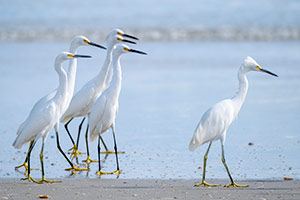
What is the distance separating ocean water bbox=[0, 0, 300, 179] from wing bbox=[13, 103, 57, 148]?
0.50 metres

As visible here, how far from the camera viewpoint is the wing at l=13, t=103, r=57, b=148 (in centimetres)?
675

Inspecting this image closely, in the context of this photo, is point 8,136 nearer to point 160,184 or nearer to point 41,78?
point 160,184

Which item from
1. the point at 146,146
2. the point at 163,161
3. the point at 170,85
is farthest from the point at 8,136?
the point at 170,85

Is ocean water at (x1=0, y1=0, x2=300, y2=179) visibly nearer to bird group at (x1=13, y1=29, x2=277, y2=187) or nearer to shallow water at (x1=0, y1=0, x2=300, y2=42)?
shallow water at (x1=0, y1=0, x2=300, y2=42)

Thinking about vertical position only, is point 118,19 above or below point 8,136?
above

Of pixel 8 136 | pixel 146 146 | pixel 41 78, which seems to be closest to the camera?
pixel 146 146

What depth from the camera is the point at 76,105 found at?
8.30 meters

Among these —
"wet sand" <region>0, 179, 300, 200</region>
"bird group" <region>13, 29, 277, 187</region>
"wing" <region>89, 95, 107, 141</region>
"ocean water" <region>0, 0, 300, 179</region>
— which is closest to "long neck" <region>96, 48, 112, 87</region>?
"bird group" <region>13, 29, 277, 187</region>

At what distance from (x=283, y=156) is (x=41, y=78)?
882 cm

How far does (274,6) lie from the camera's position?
39.1 meters

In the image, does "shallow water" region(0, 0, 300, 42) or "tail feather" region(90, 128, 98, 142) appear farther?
"shallow water" region(0, 0, 300, 42)

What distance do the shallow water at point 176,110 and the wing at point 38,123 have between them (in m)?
0.49

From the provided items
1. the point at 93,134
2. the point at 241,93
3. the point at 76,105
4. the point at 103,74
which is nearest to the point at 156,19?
the point at 103,74

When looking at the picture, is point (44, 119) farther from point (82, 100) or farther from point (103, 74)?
point (103, 74)
